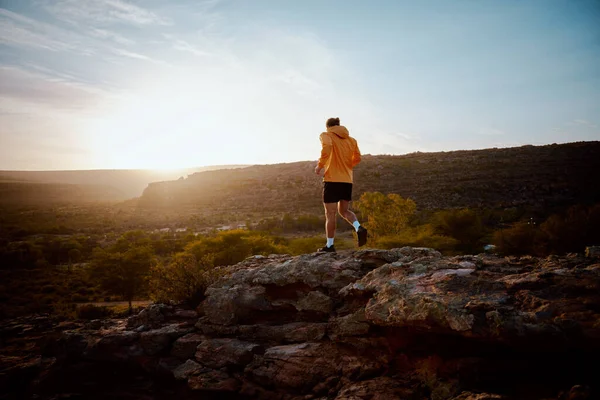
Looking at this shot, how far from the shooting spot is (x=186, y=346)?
6.73m

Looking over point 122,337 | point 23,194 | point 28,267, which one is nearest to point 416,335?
point 122,337

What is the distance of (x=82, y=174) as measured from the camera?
19700cm

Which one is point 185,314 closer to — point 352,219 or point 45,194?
point 352,219

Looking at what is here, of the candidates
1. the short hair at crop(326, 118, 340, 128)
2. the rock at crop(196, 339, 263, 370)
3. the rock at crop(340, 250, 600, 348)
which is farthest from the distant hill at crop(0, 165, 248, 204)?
the rock at crop(340, 250, 600, 348)

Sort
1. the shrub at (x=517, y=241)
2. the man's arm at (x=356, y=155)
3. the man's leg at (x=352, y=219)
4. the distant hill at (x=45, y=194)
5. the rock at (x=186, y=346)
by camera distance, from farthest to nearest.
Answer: the distant hill at (x=45, y=194), the shrub at (x=517, y=241), the man's arm at (x=356, y=155), the man's leg at (x=352, y=219), the rock at (x=186, y=346)

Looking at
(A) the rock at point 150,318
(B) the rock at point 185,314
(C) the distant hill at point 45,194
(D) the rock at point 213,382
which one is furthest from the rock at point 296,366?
(C) the distant hill at point 45,194

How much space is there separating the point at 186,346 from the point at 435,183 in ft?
175

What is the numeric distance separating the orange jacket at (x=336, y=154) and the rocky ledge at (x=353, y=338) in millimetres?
1625

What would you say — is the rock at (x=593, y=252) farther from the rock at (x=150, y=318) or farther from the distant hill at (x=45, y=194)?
the distant hill at (x=45, y=194)

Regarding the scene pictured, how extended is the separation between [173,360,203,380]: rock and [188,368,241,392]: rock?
4.1 inches

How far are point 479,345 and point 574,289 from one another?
1221 mm

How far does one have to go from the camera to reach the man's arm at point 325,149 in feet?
22.2

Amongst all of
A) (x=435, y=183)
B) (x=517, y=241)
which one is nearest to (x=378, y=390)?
(x=517, y=241)

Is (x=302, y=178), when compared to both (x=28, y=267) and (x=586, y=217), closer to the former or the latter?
(x=28, y=267)
